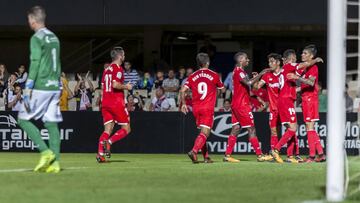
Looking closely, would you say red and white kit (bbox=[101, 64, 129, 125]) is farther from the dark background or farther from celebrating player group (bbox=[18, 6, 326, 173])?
the dark background

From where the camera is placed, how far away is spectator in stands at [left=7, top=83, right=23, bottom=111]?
98.7ft

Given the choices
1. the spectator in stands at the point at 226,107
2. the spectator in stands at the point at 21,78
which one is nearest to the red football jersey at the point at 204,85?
the spectator in stands at the point at 226,107

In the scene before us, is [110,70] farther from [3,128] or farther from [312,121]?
[3,128]

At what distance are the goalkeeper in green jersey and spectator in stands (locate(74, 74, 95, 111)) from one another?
629 inches

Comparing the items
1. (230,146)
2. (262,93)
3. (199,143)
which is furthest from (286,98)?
(262,93)

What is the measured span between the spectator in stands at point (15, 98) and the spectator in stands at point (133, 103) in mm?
3366

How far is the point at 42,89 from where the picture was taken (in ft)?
47.5

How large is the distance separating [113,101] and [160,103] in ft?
32.9

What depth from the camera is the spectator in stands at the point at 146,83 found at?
3167 centimetres

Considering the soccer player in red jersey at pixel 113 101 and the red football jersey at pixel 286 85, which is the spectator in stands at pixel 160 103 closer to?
the soccer player in red jersey at pixel 113 101

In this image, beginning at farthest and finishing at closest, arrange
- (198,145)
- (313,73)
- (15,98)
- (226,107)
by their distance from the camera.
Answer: (15,98)
(226,107)
(313,73)
(198,145)

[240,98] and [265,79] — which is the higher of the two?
[265,79]

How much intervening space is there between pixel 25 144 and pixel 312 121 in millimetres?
11191

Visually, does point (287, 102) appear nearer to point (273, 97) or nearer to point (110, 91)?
point (273, 97)
